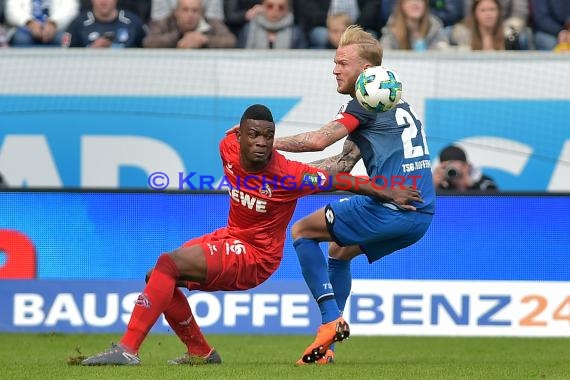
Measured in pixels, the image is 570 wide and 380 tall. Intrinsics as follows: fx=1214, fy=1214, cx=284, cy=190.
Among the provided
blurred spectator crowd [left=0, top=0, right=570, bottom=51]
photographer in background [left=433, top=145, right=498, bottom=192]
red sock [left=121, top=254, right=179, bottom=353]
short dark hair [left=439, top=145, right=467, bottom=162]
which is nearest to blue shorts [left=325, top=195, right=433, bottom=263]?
red sock [left=121, top=254, right=179, bottom=353]

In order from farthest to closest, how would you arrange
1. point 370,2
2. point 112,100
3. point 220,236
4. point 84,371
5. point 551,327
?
point 370,2
point 112,100
point 551,327
point 220,236
point 84,371

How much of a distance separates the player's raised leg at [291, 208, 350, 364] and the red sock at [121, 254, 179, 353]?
105cm

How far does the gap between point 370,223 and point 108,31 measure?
7.15 meters

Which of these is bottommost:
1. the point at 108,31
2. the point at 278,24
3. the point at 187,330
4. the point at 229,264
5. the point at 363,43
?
the point at 187,330

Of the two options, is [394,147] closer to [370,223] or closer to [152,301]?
[370,223]

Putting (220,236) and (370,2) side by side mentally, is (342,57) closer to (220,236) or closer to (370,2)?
(220,236)

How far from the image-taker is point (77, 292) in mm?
10906

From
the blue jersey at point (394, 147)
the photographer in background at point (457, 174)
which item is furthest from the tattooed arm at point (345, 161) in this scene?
the photographer in background at point (457, 174)

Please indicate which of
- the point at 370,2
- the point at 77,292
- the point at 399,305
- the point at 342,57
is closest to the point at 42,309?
the point at 77,292

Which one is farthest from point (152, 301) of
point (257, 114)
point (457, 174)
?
point (457, 174)

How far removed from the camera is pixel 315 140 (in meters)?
7.77

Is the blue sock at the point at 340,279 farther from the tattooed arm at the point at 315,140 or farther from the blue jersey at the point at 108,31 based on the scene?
the blue jersey at the point at 108,31

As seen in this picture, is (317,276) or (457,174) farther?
(457,174)

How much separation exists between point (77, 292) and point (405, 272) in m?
2.95
